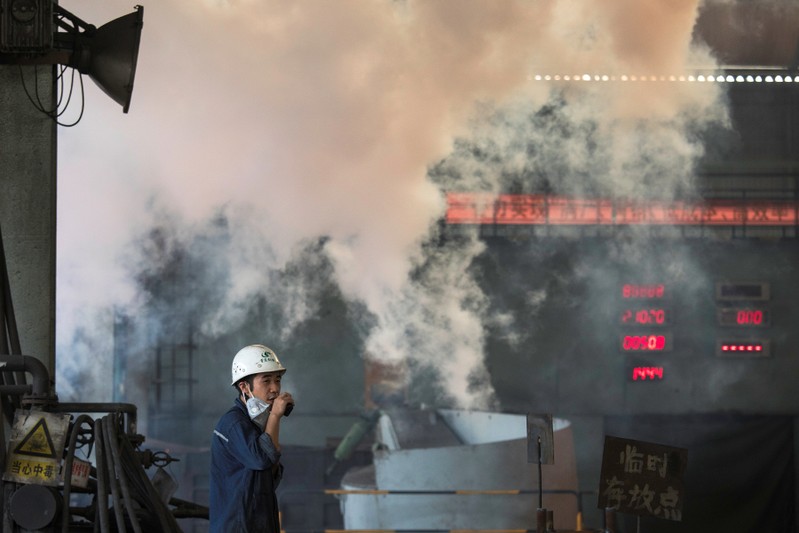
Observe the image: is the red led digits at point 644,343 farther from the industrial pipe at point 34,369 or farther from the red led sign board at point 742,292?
the industrial pipe at point 34,369

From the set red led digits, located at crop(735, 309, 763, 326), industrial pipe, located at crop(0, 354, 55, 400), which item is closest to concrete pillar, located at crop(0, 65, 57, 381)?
industrial pipe, located at crop(0, 354, 55, 400)

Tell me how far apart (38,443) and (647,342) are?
888 centimetres

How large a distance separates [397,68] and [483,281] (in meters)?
2.94

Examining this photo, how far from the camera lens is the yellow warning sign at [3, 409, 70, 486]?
4852mm

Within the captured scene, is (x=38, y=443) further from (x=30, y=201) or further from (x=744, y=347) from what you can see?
(x=744, y=347)

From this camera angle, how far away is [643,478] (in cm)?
579

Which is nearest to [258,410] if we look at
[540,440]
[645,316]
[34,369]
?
[34,369]

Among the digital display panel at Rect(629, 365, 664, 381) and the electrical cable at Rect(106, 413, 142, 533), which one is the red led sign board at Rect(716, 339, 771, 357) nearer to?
the digital display panel at Rect(629, 365, 664, 381)

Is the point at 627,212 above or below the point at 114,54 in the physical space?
above

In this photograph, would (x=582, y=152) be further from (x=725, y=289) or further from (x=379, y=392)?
(x=379, y=392)

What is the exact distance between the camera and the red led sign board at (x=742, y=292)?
12.6 metres

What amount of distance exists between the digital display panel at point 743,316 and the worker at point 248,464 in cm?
955

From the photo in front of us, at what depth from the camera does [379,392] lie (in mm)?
12531

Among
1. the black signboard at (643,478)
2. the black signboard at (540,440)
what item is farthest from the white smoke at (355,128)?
the black signboard at (643,478)
